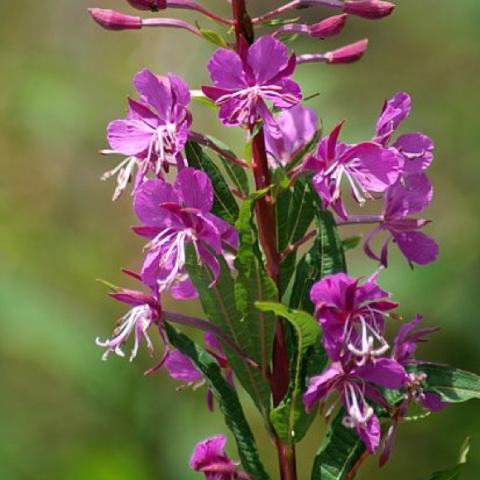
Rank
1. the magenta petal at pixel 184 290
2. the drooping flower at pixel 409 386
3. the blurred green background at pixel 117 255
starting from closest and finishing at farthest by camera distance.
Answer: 1. the drooping flower at pixel 409 386
2. the magenta petal at pixel 184 290
3. the blurred green background at pixel 117 255

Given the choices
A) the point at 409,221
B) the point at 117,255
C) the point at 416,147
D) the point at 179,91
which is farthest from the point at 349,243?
the point at 117,255

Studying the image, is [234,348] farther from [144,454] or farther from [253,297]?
[144,454]

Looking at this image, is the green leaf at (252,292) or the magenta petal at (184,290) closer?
the green leaf at (252,292)

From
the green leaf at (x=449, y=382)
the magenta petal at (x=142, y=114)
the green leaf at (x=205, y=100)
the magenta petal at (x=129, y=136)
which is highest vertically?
the green leaf at (x=205, y=100)

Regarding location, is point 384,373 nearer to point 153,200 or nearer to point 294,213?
point 294,213

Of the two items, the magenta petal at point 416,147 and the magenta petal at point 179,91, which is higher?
the magenta petal at point 179,91

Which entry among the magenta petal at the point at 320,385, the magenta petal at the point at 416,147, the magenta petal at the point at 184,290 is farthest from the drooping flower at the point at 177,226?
the magenta petal at the point at 416,147

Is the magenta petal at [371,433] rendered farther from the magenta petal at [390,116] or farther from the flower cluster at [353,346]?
the magenta petal at [390,116]

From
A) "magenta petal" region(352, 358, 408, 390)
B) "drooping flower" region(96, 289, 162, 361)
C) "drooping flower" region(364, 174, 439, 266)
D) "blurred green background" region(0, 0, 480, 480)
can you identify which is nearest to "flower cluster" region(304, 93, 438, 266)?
"drooping flower" region(364, 174, 439, 266)
